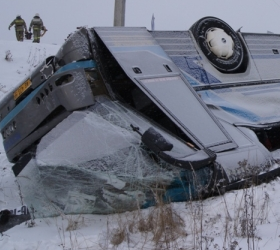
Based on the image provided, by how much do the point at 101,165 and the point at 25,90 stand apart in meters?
1.31

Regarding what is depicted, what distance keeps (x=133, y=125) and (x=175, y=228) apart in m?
1.02

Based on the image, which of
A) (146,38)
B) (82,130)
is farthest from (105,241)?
(146,38)

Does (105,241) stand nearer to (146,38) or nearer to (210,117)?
(210,117)

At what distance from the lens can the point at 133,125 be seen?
149 inches

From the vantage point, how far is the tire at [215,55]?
5.01 metres

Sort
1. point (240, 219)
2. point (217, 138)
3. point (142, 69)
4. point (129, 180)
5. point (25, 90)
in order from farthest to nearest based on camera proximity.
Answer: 1. point (25, 90)
2. point (142, 69)
3. point (217, 138)
4. point (129, 180)
5. point (240, 219)

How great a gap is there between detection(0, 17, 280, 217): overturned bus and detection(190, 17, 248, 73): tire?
0.02m

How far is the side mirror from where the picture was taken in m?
3.37

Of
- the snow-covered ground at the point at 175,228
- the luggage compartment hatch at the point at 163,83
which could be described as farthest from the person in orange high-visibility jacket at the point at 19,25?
the snow-covered ground at the point at 175,228

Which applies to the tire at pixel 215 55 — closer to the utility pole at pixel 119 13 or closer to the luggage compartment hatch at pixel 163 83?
the luggage compartment hatch at pixel 163 83

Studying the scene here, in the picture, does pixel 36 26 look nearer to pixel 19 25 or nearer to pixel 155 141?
pixel 19 25

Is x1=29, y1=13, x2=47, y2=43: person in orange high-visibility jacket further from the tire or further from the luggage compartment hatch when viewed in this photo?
the luggage compartment hatch

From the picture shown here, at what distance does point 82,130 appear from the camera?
385cm

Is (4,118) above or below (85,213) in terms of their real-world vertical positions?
above
